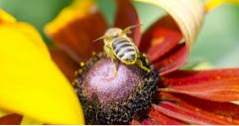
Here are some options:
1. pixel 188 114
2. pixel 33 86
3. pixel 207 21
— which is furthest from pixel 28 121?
pixel 207 21

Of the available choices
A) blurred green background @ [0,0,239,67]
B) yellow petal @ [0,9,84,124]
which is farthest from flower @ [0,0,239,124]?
blurred green background @ [0,0,239,67]

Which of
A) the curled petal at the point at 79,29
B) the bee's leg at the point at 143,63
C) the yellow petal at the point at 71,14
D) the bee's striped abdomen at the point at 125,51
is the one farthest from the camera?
the yellow petal at the point at 71,14

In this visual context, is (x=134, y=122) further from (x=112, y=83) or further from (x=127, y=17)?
(x=127, y=17)

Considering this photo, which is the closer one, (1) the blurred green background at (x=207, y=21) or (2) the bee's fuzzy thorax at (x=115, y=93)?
(2) the bee's fuzzy thorax at (x=115, y=93)

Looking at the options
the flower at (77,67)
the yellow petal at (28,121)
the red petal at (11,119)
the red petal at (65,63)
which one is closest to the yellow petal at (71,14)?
the flower at (77,67)

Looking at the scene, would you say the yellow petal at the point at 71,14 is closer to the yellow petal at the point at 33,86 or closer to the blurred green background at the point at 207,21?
the blurred green background at the point at 207,21

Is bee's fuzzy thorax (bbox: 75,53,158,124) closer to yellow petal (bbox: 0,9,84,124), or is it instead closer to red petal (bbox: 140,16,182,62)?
red petal (bbox: 140,16,182,62)
